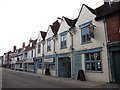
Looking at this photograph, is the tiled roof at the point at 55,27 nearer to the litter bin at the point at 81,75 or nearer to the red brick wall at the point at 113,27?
the litter bin at the point at 81,75

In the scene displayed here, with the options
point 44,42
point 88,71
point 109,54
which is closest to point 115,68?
point 109,54

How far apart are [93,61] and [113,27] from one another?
4.31m

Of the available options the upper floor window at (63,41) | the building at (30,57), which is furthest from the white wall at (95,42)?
the building at (30,57)

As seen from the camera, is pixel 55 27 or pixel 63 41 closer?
pixel 63 41

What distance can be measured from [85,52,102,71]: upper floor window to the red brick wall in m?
2.38

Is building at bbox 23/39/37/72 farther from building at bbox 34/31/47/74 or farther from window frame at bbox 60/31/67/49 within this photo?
window frame at bbox 60/31/67/49

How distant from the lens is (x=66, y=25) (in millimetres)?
23391

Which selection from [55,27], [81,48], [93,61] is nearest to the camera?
[93,61]

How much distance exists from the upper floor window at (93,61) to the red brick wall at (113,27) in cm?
238

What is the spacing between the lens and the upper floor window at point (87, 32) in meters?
17.3

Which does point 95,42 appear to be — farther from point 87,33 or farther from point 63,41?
point 63,41

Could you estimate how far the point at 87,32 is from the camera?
1891 cm

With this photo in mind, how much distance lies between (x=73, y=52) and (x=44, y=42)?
10730 millimetres

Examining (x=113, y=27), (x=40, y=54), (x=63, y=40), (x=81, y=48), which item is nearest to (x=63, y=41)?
(x=63, y=40)
